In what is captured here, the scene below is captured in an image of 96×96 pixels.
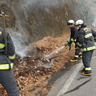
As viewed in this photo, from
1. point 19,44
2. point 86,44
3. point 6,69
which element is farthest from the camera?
point 19,44

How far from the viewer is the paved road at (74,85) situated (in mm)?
2985

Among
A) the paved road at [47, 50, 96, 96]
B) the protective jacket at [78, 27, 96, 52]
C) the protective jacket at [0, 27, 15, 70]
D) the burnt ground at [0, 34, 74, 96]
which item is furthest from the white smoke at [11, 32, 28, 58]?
the protective jacket at [0, 27, 15, 70]

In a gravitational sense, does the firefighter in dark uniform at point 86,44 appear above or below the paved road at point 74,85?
above

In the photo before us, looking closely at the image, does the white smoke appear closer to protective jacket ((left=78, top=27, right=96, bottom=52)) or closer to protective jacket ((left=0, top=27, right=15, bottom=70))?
protective jacket ((left=78, top=27, right=96, bottom=52))

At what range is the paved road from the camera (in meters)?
2.98

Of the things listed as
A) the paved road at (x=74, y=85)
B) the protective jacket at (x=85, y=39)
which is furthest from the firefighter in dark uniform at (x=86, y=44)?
the paved road at (x=74, y=85)

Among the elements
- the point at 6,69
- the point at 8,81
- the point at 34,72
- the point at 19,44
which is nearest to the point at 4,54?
the point at 6,69

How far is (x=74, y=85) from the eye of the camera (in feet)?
10.9

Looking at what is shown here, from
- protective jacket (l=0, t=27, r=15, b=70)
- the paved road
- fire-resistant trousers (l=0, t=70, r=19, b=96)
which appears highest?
protective jacket (l=0, t=27, r=15, b=70)

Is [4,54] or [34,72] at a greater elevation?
[4,54]

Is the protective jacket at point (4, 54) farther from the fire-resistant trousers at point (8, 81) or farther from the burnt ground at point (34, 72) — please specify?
the burnt ground at point (34, 72)

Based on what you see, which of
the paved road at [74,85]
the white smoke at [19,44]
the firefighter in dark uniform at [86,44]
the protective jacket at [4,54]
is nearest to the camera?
the protective jacket at [4,54]

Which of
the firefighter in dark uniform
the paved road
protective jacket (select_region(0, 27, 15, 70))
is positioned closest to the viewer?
protective jacket (select_region(0, 27, 15, 70))

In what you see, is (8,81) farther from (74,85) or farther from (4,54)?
(74,85)
